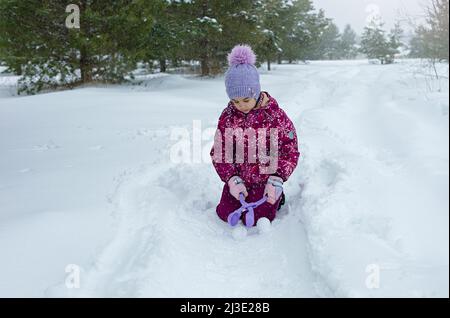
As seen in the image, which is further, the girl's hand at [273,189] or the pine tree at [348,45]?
the pine tree at [348,45]

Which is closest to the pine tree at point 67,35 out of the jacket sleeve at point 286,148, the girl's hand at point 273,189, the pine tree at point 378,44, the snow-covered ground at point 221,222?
the snow-covered ground at point 221,222

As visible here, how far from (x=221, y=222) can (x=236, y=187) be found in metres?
0.33

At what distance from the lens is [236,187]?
357 centimetres

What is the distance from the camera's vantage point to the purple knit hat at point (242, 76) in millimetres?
3398

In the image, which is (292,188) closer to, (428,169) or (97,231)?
(428,169)

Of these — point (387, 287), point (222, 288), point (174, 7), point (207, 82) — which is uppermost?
point (174, 7)

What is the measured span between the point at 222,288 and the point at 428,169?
1514mm

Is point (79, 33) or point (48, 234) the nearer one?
point (48, 234)

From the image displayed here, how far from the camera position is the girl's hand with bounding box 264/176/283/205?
3.44 meters

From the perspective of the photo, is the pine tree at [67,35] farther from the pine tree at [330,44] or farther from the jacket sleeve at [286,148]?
the pine tree at [330,44]

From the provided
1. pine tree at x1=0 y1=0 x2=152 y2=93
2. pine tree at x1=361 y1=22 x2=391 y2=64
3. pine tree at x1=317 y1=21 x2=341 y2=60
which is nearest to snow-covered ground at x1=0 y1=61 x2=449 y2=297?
pine tree at x1=0 y1=0 x2=152 y2=93

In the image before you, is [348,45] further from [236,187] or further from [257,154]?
[236,187]

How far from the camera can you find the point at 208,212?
376 centimetres

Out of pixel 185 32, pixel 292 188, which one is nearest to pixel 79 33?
pixel 185 32
